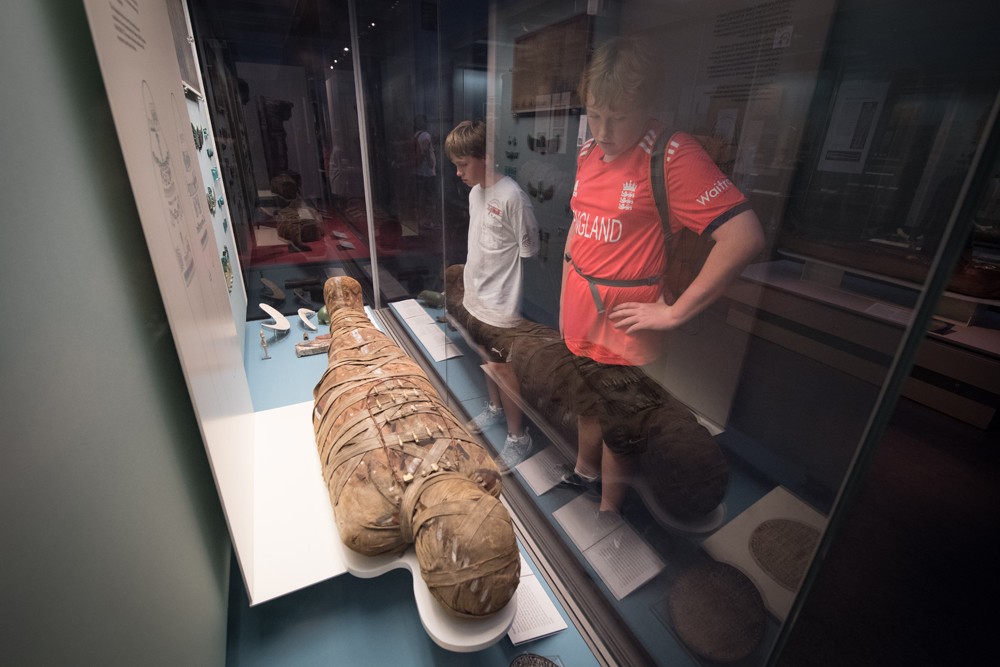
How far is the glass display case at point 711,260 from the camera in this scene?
2.60ft

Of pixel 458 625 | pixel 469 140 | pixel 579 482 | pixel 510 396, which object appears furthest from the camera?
pixel 510 396

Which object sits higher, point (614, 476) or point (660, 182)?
point (660, 182)

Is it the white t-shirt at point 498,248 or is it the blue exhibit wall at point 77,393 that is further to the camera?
the white t-shirt at point 498,248

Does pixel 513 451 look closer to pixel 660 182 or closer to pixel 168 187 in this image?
pixel 660 182

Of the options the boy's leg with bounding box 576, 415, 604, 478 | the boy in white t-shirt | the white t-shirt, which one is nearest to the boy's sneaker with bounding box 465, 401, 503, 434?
the boy in white t-shirt

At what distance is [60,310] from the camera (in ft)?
2.60

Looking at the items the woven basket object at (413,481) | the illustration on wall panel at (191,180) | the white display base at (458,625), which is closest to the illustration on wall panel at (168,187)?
the illustration on wall panel at (191,180)

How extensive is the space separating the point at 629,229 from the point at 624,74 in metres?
0.42

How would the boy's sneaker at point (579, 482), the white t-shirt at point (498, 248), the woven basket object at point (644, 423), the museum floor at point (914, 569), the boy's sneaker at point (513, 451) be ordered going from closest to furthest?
1. the woven basket object at point (644, 423)
2. the boy's sneaker at point (579, 482)
3. the museum floor at point (914, 569)
4. the white t-shirt at point (498, 248)
5. the boy's sneaker at point (513, 451)

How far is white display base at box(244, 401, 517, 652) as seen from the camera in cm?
139

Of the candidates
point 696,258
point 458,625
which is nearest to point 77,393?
point 458,625

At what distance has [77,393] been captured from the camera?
0.81 metres

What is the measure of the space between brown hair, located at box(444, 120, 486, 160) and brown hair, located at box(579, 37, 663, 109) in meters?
1.05

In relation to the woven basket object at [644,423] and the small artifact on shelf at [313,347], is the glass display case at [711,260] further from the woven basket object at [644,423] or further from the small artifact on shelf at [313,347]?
the small artifact on shelf at [313,347]
